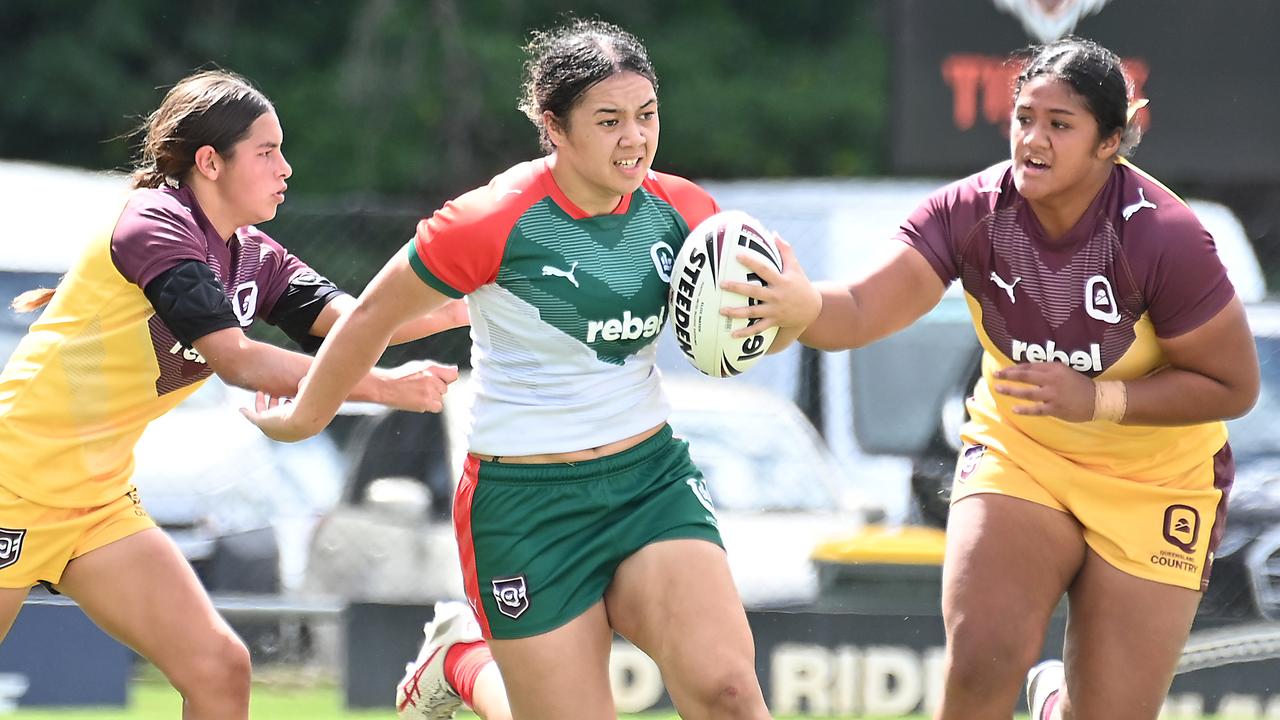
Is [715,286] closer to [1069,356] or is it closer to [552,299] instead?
[552,299]

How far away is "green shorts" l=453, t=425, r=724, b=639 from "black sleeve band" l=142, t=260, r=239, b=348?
0.71 metres

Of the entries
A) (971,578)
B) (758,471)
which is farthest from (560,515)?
(758,471)

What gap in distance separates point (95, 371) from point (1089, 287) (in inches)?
93.2

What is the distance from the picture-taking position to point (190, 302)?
13.1 ft

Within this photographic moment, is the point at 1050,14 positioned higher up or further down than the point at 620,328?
higher up

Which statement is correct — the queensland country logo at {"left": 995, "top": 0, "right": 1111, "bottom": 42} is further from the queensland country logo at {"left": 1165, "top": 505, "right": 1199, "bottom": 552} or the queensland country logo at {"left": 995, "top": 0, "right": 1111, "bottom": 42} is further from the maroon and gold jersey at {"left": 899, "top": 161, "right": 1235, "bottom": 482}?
the queensland country logo at {"left": 1165, "top": 505, "right": 1199, "bottom": 552}

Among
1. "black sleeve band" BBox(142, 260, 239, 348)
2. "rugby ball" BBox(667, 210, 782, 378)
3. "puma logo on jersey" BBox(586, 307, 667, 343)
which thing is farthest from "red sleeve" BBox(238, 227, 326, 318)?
"rugby ball" BBox(667, 210, 782, 378)

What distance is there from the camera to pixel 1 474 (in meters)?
4.17

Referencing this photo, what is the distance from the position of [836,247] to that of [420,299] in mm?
5379

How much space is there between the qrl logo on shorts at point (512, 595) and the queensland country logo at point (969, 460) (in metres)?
1.18

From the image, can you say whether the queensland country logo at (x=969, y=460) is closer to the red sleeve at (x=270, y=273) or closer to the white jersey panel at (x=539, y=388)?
the white jersey panel at (x=539, y=388)

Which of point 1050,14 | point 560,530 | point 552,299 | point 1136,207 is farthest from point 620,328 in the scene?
point 1050,14

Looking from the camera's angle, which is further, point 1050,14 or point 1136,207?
point 1050,14

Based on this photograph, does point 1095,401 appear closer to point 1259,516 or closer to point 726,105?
point 1259,516
